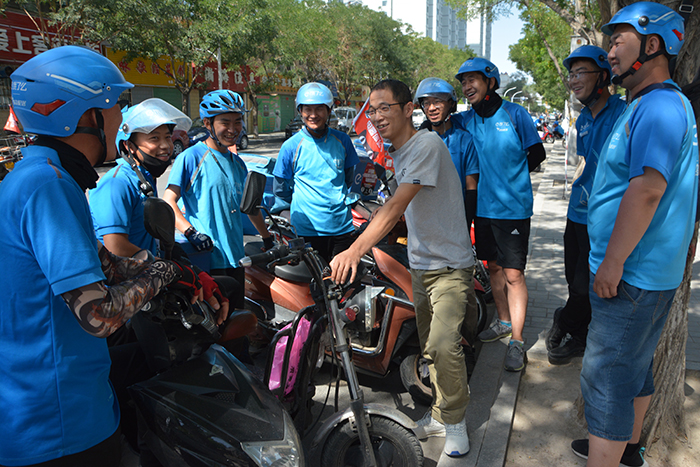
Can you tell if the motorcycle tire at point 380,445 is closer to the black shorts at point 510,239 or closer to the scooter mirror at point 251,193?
the scooter mirror at point 251,193

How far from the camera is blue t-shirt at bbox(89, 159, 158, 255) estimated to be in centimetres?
244

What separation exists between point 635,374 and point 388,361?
1.52 metres

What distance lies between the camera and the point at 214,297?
6.84ft

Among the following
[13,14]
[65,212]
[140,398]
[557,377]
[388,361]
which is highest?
[13,14]

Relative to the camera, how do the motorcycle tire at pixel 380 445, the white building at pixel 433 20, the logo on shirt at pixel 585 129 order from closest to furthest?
1. the motorcycle tire at pixel 380 445
2. the logo on shirt at pixel 585 129
3. the white building at pixel 433 20

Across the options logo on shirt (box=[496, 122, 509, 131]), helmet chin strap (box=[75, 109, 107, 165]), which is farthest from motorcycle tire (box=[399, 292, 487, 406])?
helmet chin strap (box=[75, 109, 107, 165])

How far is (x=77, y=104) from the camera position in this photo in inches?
59.9

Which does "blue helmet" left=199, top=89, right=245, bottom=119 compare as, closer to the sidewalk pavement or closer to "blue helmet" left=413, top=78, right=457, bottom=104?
"blue helmet" left=413, top=78, right=457, bottom=104

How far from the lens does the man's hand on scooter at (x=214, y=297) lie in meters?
2.06

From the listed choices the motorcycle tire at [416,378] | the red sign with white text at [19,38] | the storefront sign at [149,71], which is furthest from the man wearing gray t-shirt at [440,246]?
the storefront sign at [149,71]

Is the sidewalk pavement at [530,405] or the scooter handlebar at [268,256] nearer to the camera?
the scooter handlebar at [268,256]

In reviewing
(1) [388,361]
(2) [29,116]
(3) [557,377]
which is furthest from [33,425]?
(3) [557,377]

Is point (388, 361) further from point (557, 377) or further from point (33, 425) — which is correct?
point (33, 425)

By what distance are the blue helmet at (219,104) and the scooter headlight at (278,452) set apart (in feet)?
7.28
